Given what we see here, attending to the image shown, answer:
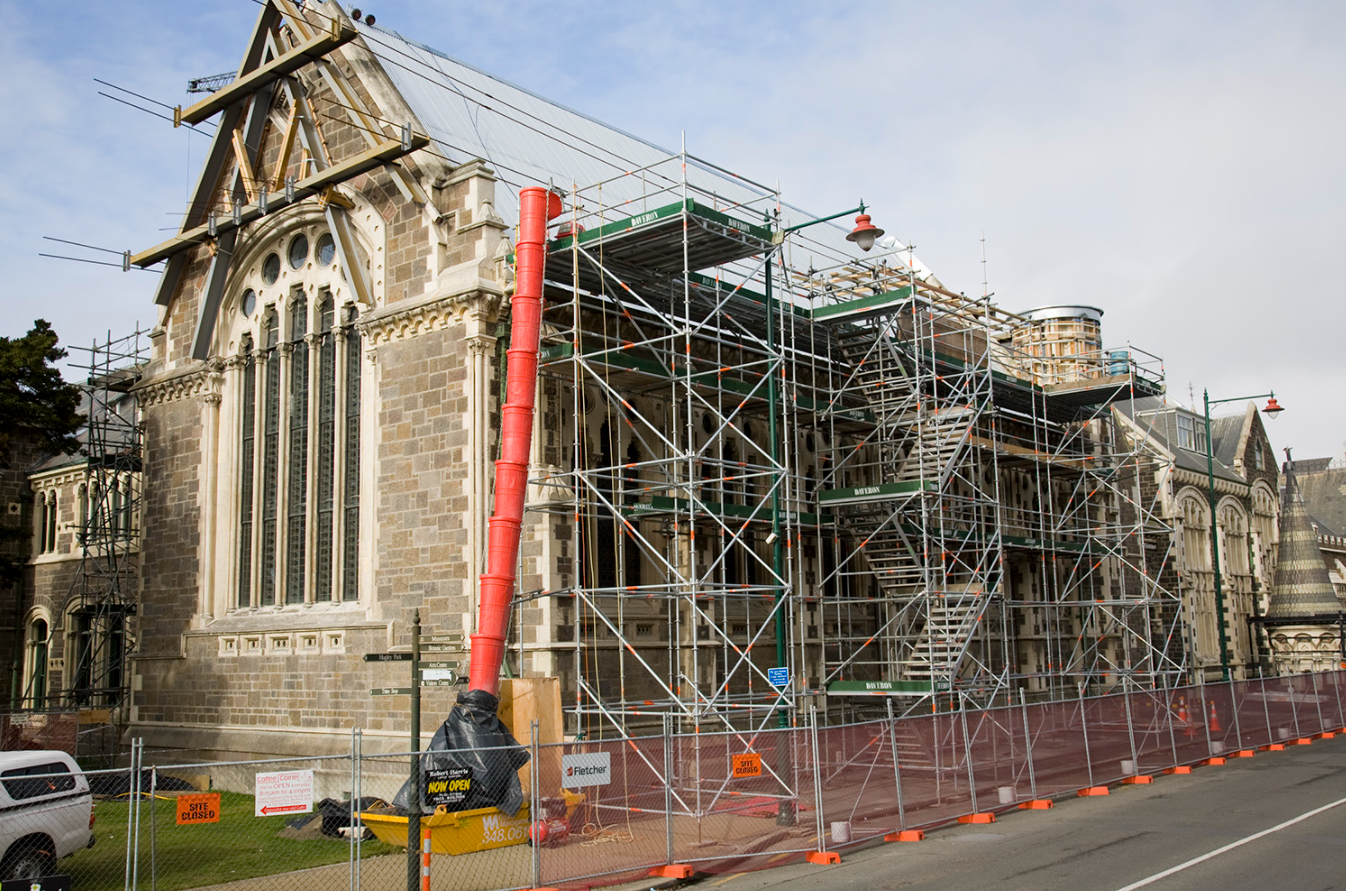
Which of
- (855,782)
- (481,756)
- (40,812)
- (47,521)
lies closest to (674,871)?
(481,756)

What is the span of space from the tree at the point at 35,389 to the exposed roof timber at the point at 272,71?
625 cm

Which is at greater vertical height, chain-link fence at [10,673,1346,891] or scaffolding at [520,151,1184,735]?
scaffolding at [520,151,1184,735]

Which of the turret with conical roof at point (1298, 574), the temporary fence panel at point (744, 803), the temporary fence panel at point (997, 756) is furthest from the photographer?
the turret with conical roof at point (1298, 574)

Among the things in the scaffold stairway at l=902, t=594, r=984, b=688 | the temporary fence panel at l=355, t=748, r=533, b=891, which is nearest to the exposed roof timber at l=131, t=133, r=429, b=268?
the temporary fence panel at l=355, t=748, r=533, b=891

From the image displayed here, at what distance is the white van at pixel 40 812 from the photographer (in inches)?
540

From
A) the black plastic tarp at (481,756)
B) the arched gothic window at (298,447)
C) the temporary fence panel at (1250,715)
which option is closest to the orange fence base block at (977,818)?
the black plastic tarp at (481,756)

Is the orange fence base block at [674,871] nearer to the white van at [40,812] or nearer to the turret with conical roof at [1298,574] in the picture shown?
the white van at [40,812]

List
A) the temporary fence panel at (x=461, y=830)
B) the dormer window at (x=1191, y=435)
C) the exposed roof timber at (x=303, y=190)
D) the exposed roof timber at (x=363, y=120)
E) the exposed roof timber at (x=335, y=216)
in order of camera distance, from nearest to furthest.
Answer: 1. the temporary fence panel at (x=461, y=830)
2. the exposed roof timber at (x=303, y=190)
3. the exposed roof timber at (x=363, y=120)
4. the exposed roof timber at (x=335, y=216)
5. the dormer window at (x=1191, y=435)

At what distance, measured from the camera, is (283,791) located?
12.6 m

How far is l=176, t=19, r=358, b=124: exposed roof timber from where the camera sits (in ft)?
77.8

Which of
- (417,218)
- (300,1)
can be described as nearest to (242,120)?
(300,1)

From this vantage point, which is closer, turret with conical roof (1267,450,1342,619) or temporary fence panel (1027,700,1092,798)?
temporary fence panel (1027,700,1092,798)

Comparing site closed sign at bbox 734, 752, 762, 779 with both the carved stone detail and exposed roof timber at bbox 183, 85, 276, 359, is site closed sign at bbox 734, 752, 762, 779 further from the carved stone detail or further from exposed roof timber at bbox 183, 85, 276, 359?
exposed roof timber at bbox 183, 85, 276, 359

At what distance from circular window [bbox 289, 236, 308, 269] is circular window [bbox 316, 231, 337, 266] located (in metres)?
0.52
